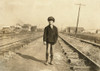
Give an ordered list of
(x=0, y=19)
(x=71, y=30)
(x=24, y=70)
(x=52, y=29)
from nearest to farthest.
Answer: (x=24, y=70) → (x=52, y=29) → (x=71, y=30) → (x=0, y=19)

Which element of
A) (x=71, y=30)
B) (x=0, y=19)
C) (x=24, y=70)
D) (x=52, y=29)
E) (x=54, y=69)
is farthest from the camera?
(x=0, y=19)

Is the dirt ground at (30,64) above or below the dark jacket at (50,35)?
below

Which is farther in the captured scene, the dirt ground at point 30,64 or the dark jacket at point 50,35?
the dark jacket at point 50,35

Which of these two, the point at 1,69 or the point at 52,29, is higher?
the point at 52,29

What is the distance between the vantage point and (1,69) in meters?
5.75

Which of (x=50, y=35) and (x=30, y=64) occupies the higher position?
(x=50, y=35)

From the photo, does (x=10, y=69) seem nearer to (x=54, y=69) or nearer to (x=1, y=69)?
(x=1, y=69)

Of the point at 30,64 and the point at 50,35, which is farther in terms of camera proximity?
the point at 30,64

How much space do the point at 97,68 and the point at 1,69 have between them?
399 centimetres

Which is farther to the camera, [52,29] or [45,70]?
[52,29]

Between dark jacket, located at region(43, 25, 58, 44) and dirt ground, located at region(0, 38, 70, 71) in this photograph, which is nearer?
dirt ground, located at region(0, 38, 70, 71)

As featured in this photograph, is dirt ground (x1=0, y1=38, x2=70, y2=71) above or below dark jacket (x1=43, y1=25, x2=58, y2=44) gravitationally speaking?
below

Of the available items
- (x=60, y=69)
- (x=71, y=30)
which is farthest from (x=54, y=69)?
(x=71, y=30)

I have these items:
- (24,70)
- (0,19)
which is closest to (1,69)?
(24,70)
